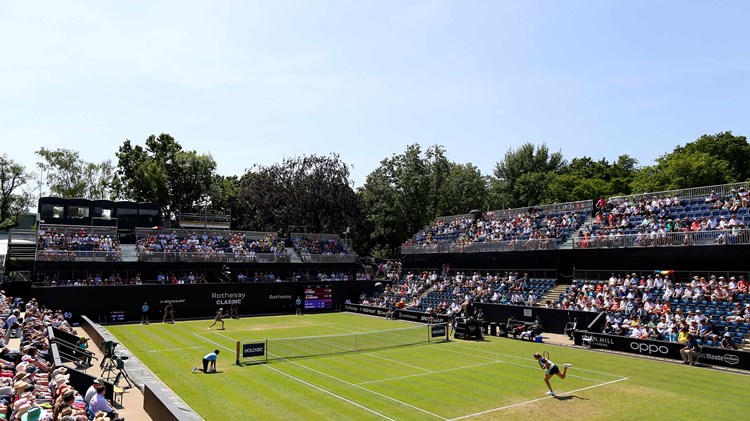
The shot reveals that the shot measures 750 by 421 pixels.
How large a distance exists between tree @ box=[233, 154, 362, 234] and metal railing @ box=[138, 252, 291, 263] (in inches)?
615

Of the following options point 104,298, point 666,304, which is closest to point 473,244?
point 666,304

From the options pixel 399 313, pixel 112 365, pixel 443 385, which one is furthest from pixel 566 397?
pixel 399 313

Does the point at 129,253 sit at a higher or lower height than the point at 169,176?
lower

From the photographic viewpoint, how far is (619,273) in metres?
36.5

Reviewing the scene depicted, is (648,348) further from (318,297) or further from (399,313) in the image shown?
(318,297)

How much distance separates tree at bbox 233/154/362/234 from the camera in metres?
66.1

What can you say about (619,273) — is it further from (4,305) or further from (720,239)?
(4,305)

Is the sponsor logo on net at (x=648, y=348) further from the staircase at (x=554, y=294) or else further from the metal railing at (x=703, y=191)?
the metal railing at (x=703, y=191)

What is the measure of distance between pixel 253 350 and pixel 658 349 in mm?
19186

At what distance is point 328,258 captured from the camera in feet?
176

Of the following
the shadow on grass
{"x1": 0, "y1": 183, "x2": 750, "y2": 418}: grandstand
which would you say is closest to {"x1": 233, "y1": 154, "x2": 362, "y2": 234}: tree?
{"x1": 0, "y1": 183, "x2": 750, "y2": 418}: grandstand

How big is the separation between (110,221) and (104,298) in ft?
50.3

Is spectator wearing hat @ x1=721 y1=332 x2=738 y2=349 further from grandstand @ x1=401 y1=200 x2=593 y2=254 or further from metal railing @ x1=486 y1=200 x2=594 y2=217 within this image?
metal railing @ x1=486 y1=200 x2=594 y2=217

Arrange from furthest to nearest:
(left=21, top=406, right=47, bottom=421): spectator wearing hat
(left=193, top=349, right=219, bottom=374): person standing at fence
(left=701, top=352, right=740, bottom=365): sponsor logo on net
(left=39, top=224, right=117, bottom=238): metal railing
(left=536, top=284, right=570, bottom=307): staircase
A: (left=39, top=224, right=117, bottom=238): metal railing → (left=536, top=284, right=570, bottom=307): staircase → (left=701, top=352, right=740, bottom=365): sponsor logo on net → (left=193, top=349, right=219, bottom=374): person standing at fence → (left=21, top=406, right=47, bottom=421): spectator wearing hat
